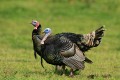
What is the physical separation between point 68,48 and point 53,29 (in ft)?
39.6

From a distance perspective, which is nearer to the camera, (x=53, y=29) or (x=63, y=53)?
(x=63, y=53)

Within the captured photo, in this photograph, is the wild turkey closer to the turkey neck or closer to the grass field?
the turkey neck

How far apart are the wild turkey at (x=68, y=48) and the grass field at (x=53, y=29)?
34 centimetres

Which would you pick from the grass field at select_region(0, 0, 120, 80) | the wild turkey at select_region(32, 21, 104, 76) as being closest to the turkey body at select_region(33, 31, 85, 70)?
the wild turkey at select_region(32, 21, 104, 76)

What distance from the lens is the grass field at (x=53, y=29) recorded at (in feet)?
40.8

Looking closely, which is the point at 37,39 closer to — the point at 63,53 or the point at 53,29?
the point at 63,53

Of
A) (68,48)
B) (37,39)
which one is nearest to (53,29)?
(37,39)

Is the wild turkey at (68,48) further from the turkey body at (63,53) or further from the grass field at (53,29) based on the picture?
the grass field at (53,29)

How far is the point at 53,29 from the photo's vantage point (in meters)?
23.7

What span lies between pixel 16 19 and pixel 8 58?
10.5m

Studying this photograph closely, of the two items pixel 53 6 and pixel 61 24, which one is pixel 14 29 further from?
pixel 53 6

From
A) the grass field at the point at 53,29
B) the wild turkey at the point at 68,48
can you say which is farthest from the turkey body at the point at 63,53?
the grass field at the point at 53,29

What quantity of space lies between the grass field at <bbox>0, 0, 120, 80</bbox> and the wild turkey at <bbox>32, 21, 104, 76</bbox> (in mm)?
344

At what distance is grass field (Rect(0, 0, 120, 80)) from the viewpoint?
12.4 metres
